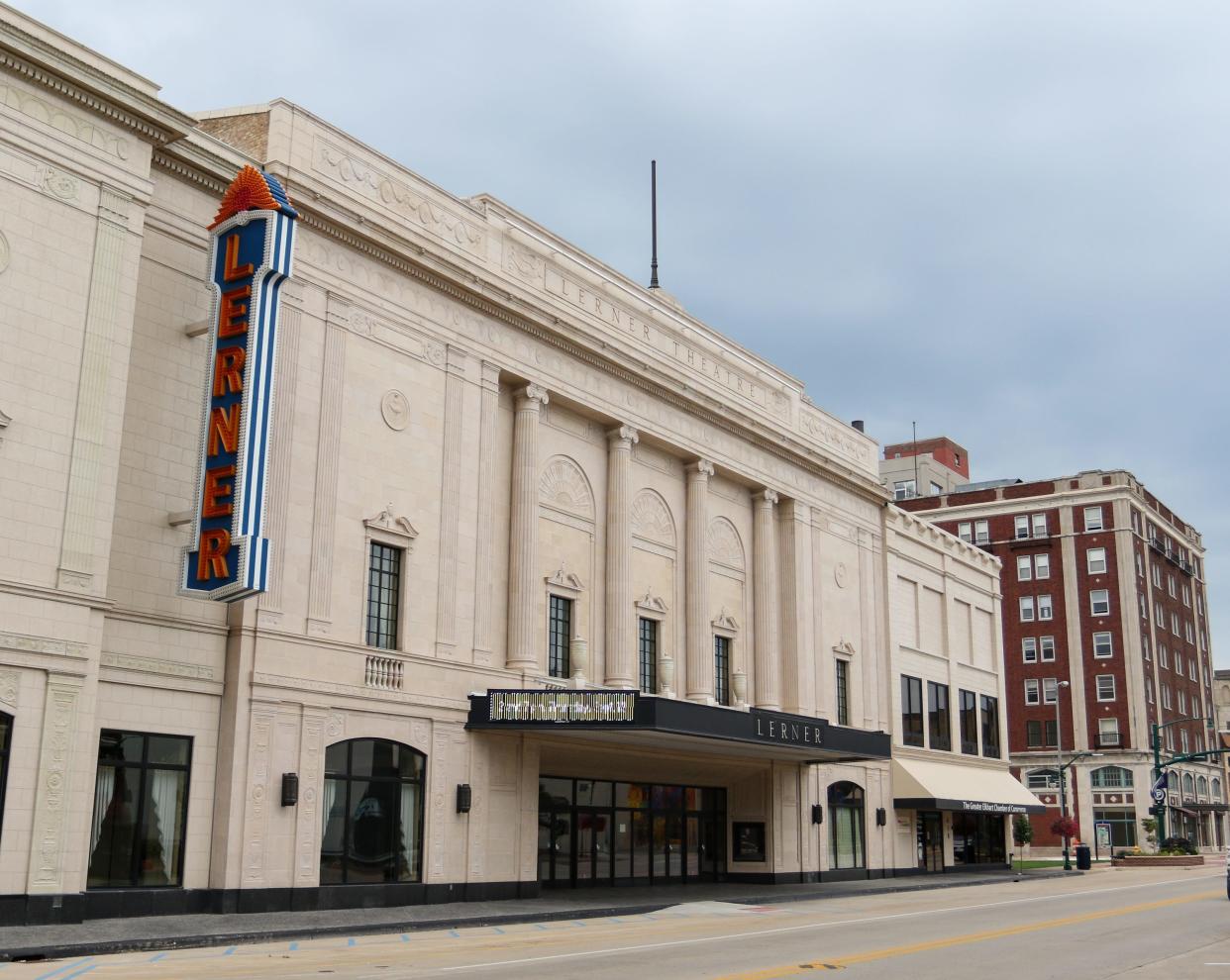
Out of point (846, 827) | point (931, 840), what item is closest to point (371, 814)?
point (846, 827)

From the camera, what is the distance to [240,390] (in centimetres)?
2508

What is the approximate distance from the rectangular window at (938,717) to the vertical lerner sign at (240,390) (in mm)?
39568

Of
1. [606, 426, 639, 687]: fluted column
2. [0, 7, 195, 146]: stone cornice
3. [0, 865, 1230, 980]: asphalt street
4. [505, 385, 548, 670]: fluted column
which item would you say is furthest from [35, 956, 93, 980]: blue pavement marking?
[606, 426, 639, 687]: fluted column

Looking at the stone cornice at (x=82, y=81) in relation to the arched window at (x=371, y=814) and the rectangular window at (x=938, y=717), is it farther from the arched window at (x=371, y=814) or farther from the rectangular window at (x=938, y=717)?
the rectangular window at (x=938, y=717)

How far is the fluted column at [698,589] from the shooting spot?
4106 cm

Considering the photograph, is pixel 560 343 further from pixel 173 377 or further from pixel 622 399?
pixel 173 377

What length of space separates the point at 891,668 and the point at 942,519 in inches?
2266

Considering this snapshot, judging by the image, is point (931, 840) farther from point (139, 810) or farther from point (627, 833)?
point (139, 810)

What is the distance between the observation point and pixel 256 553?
79.2ft

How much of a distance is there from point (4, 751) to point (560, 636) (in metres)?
17.7

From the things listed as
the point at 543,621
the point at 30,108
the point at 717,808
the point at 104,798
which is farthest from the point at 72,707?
the point at 717,808

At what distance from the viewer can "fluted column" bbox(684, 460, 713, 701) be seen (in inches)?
1617

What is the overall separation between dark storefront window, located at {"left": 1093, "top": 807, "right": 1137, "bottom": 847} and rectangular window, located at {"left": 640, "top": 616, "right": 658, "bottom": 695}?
67279 mm

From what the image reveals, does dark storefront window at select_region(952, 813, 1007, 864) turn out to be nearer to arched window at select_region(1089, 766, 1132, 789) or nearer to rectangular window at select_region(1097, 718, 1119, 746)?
arched window at select_region(1089, 766, 1132, 789)
